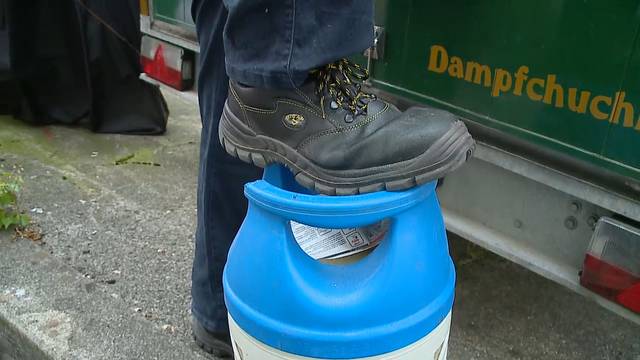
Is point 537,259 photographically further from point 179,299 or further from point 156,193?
point 156,193

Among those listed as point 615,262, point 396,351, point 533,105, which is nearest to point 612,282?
point 615,262

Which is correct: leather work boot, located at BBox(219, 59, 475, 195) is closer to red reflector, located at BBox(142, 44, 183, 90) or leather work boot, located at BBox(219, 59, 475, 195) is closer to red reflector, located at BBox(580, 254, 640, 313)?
red reflector, located at BBox(580, 254, 640, 313)

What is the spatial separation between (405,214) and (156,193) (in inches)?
80.5

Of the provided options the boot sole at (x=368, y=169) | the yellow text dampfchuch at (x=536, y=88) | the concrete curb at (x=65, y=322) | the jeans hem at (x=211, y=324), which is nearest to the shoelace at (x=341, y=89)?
the boot sole at (x=368, y=169)

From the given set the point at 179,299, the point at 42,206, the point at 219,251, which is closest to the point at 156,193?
the point at 42,206

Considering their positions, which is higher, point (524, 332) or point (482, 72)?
point (482, 72)

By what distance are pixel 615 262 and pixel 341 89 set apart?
786 millimetres

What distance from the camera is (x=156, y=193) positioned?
3.07m

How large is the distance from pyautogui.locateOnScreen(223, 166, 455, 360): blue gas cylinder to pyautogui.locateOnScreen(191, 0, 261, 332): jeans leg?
391 millimetres

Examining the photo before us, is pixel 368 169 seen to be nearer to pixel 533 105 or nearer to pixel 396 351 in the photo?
pixel 396 351

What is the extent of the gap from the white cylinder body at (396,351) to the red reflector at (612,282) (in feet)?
1.54

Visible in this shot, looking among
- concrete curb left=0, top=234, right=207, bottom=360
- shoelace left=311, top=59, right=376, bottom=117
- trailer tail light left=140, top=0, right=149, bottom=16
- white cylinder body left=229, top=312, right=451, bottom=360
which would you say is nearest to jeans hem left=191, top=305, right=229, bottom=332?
concrete curb left=0, top=234, right=207, bottom=360

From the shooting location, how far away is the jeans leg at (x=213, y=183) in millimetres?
1631

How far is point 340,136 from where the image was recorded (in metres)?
1.31
